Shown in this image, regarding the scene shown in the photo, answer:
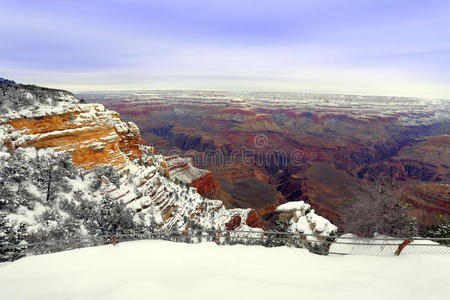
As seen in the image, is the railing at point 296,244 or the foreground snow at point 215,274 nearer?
the foreground snow at point 215,274

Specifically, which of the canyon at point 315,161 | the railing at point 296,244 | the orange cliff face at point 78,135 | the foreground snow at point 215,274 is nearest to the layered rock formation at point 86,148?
the orange cliff face at point 78,135

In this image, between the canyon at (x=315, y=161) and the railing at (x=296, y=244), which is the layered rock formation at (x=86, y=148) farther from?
the canyon at (x=315, y=161)

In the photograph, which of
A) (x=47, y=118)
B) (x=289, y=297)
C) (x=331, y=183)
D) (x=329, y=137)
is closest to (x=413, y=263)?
(x=289, y=297)

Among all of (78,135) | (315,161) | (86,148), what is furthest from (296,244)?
(315,161)

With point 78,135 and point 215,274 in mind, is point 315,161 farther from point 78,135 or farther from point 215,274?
point 215,274

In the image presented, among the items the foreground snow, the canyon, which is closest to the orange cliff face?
the foreground snow

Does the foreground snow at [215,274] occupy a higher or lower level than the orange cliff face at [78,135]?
lower

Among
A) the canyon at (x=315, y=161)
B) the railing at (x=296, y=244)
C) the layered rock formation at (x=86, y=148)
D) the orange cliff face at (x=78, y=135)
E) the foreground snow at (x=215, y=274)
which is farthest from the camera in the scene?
the canyon at (x=315, y=161)

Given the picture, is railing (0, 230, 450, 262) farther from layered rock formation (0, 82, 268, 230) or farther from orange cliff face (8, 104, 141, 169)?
orange cliff face (8, 104, 141, 169)
